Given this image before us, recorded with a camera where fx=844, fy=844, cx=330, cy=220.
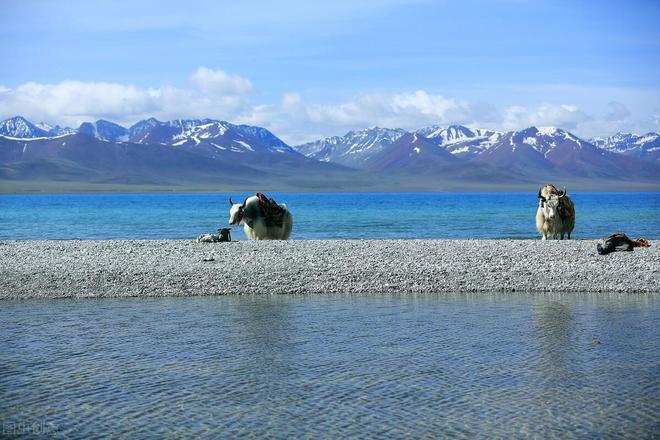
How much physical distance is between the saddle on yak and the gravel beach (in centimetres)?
458

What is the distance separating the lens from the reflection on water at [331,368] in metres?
8.72

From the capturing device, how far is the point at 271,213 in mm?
26766

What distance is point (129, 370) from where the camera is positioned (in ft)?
35.3

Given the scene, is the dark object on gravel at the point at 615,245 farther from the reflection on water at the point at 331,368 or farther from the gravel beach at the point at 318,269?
the reflection on water at the point at 331,368

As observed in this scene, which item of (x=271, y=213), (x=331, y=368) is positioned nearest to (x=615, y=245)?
(x=271, y=213)

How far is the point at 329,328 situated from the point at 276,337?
A: 1.05 metres

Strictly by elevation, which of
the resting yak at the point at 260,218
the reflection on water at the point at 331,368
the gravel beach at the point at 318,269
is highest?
the resting yak at the point at 260,218

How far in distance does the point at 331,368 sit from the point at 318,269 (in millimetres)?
7860

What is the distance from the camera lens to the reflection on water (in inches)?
343

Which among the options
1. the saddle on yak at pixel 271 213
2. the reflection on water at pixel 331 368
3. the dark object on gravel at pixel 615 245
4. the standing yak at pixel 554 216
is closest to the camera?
the reflection on water at pixel 331 368

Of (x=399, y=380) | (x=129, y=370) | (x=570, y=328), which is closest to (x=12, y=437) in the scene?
(x=129, y=370)

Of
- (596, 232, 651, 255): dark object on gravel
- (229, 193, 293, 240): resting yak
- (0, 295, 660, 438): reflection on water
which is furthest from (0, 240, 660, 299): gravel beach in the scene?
(229, 193, 293, 240): resting yak

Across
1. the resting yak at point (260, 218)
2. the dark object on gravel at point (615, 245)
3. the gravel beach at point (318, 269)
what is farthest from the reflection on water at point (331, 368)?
the resting yak at point (260, 218)

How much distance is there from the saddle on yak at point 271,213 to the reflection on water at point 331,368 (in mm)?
10856
